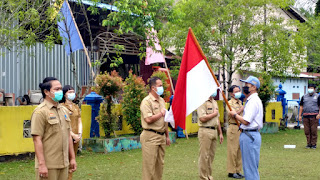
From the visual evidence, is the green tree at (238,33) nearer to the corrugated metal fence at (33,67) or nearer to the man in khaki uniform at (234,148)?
the corrugated metal fence at (33,67)

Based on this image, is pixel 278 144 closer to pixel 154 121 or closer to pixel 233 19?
pixel 233 19

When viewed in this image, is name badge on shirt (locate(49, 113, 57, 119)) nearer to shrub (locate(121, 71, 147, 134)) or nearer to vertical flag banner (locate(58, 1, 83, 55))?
vertical flag banner (locate(58, 1, 83, 55))

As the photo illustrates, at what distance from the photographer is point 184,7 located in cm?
1872

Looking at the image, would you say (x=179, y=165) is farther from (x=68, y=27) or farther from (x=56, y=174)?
(x=68, y=27)

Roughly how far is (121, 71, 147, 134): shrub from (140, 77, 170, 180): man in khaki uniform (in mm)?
6287

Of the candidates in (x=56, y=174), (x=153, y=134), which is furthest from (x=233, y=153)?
(x=56, y=174)

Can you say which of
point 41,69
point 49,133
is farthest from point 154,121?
point 41,69

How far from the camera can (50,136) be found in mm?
5020

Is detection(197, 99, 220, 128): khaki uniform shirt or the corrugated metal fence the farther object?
the corrugated metal fence

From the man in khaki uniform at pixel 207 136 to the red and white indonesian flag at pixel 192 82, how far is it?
1.18 metres

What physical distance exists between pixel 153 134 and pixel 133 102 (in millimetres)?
6504

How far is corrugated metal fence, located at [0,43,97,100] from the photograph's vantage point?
15555mm

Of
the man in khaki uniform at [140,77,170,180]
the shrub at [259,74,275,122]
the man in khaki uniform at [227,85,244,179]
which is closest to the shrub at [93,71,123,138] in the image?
the man in khaki uniform at [227,85,244,179]

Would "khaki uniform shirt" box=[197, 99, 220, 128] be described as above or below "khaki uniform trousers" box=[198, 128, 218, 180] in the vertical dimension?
above
